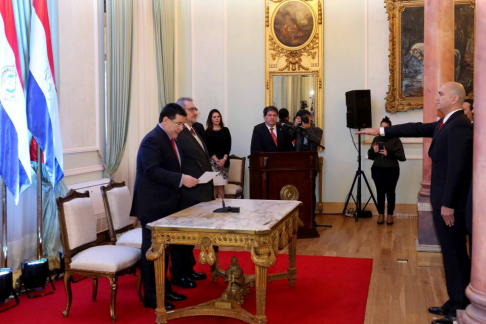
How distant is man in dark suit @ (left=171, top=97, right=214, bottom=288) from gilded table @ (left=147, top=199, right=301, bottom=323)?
Answer: 1.12 feet

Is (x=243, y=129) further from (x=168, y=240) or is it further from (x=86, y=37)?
(x=168, y=240)

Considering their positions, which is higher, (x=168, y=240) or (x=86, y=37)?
(x=86, y=37)

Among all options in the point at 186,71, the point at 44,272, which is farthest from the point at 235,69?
the point at 44,272

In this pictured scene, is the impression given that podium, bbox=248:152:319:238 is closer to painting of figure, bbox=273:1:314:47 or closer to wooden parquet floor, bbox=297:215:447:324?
wooden parquet floor, bbox=297:215:447:324

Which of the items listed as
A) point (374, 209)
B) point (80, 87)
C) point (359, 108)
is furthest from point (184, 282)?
point (374, 209)

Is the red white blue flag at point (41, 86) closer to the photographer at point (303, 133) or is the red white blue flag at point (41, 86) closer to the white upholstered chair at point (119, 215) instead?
the white upholstered chair at point (119, 215)

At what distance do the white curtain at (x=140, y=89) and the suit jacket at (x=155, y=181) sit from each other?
303 cm

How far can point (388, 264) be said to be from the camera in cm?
600

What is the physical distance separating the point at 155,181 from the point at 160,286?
→ 831mm

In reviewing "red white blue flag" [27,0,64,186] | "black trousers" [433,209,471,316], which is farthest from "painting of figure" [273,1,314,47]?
"black trousers" [433,209,471,316]

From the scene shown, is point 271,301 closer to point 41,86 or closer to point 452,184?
point 452,184

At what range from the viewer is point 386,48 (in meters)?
9.08

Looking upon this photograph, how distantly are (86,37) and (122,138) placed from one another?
53.6 inches

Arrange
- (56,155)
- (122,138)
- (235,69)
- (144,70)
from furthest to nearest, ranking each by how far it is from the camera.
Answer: (235,69) < (144,70) < (122,138) < (56,155)
